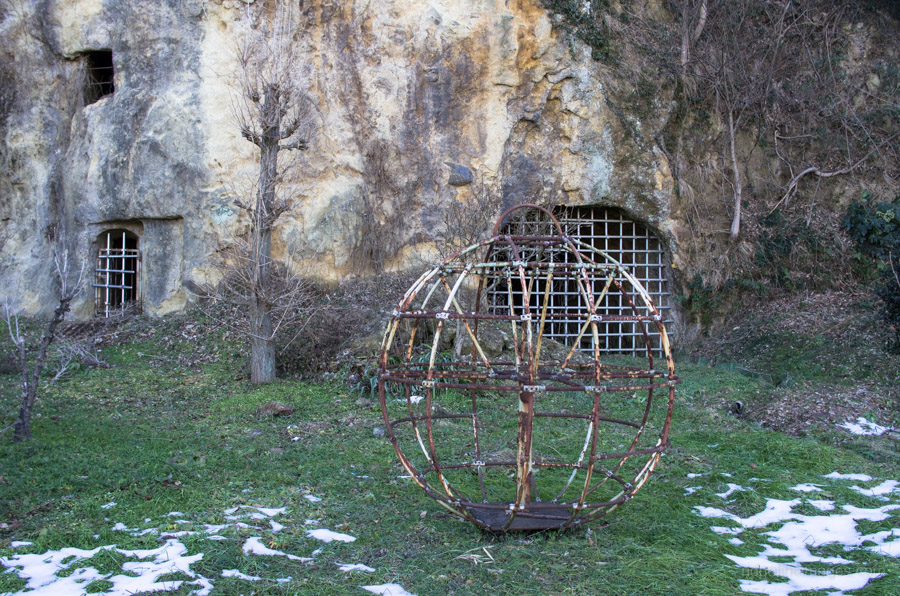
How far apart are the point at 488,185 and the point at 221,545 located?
750 cm

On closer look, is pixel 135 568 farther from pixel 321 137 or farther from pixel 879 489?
pixel 321 137

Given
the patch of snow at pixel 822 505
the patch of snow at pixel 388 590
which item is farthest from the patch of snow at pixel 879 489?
the patch of snow at pixel 388 590

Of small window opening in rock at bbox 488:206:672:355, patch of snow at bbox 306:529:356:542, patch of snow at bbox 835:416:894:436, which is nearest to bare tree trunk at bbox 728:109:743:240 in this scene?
small window opening in rock at bbox 488:206:672:355

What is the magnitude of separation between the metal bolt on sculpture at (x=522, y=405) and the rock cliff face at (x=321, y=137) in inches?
51.7

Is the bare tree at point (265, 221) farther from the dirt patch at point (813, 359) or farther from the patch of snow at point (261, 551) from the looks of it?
the dirt patch at point (813, 359)

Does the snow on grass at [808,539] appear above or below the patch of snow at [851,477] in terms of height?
below

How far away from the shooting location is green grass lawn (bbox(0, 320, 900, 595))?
343cm

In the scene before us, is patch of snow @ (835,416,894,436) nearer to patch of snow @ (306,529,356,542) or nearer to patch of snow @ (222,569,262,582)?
patch of snow @ (306,529,356,542)

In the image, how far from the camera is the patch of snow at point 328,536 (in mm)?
3870

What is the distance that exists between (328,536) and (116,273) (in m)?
8.29

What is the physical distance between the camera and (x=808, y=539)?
402cm

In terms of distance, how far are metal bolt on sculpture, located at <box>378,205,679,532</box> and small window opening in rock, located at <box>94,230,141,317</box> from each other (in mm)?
4564

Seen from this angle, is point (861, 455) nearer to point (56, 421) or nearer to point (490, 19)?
point (56, 421)

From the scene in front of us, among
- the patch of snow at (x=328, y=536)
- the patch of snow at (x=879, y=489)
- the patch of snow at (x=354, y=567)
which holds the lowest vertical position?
the patch of snow at (x=354, y=567)
